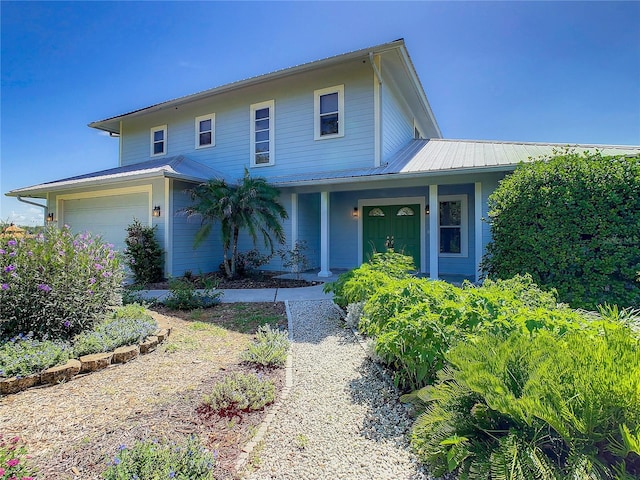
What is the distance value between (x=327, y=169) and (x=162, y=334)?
6.62 m

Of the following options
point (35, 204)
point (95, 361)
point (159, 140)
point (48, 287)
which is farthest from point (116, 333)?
point (35, 204)

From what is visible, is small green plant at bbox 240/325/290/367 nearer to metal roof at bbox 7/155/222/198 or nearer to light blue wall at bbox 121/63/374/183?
light blue wall at bbox 121/63/374/183

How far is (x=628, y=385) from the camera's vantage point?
4.51 ft

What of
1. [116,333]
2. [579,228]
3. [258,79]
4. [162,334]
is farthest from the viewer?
[258,79]

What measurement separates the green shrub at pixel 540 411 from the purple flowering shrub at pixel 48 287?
4217 millimetres

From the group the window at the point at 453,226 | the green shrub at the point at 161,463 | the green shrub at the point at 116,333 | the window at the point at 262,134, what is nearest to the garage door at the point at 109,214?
the window at the point at 262,134

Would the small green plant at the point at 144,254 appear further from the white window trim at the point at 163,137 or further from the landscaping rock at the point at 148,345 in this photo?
the landscaping rock at the point at 148,345

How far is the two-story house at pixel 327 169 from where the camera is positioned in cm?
838

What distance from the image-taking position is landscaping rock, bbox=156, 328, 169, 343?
4.25m

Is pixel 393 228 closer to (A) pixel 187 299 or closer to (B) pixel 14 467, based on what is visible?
(A) pixel 187 299

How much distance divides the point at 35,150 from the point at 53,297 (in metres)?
12.5

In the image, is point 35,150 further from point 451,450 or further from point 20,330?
point 451,450

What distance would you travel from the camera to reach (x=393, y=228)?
1059cm

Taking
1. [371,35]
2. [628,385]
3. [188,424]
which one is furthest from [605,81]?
[188,424]
